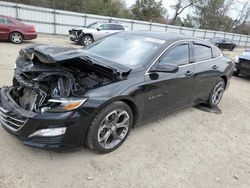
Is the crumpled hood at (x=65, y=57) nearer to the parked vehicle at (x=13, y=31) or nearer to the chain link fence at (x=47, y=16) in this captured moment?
the parked vehicle at (x=13, y=31)

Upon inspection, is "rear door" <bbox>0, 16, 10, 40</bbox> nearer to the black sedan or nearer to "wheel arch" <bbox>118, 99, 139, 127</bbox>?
the black sedan

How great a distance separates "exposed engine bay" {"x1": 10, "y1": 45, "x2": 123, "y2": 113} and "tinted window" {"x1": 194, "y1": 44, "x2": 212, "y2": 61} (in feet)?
6.80

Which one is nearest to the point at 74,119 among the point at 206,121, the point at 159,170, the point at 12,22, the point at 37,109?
the point at 37,109

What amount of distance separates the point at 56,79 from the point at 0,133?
119cm

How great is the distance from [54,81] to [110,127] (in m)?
0.95

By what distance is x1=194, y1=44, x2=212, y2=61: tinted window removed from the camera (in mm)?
4269

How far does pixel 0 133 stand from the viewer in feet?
10.4

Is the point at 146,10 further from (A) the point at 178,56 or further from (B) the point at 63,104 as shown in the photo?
(B) the point at 63,104

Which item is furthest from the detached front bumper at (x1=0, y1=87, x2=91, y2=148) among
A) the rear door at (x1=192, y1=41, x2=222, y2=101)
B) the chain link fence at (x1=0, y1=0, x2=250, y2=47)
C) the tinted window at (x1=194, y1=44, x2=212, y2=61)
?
the chain link fence at (x1=0, y1=0, x2=250, y2=47)

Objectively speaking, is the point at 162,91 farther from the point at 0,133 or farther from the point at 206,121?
the point at 0,133

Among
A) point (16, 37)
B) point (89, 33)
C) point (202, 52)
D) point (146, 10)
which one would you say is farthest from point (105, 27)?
point (146, 10)

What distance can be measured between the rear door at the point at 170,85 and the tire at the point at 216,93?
39.5 inches

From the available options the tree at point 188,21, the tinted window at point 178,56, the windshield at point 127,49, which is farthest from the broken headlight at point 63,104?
the tree at point 188,21

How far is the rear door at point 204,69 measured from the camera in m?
4.24
